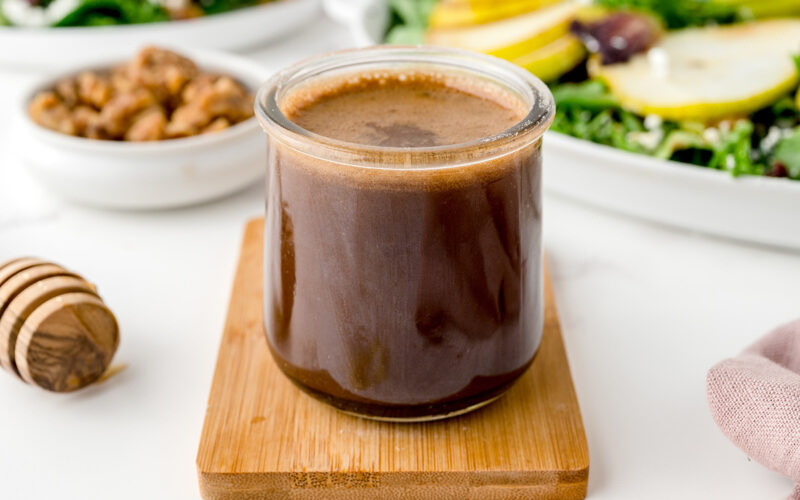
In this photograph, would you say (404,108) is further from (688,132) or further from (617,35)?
(617,35)

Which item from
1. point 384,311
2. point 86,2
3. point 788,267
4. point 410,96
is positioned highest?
point 410,96

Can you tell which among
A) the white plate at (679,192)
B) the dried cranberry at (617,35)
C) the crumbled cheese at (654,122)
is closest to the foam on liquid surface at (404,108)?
the white plate at (679,192)

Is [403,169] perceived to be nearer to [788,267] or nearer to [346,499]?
[346,499]

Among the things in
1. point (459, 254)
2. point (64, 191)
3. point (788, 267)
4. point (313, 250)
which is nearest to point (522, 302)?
point (459, 254)

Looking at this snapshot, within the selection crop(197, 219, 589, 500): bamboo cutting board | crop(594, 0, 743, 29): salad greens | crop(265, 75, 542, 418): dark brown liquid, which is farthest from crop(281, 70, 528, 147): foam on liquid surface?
crop(594, 0, 743, 29): salad greens

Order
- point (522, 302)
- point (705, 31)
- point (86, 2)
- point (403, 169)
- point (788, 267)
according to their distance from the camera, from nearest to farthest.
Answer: point (403, 169), point (522, 302), point (788, 267), point (705, 31), point (86, 2)

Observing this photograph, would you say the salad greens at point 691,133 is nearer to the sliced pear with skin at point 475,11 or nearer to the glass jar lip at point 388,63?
the sliced pear with skin at point 475,11

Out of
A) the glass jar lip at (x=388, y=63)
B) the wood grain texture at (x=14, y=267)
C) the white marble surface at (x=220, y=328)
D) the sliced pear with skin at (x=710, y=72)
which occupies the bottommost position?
the white marble surface at (x=220, y=328)
